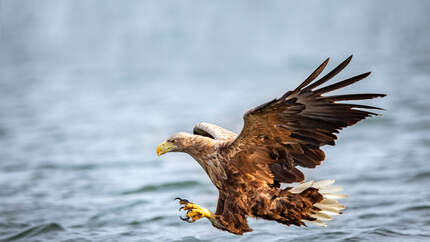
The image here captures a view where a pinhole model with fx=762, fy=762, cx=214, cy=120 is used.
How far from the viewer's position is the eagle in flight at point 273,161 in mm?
6145

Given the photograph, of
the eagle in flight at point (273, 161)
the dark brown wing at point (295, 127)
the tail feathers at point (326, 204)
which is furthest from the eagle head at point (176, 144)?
the tail feathers at point (326, 204)

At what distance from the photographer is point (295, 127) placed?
20.4 feet

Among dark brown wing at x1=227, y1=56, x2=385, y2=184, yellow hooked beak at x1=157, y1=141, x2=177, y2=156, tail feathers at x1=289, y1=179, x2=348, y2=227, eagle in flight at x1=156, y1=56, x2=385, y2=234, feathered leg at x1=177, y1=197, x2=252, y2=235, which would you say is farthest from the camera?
yellow hooked beak at x1=157, y1=141, x2=177, y2=156

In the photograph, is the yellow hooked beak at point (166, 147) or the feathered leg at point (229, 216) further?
the yellow hooked beak at point (166, 147)

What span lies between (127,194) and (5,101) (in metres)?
10.4

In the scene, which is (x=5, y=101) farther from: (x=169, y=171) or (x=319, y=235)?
(x=319, y=235)

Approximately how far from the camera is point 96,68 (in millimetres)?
23141

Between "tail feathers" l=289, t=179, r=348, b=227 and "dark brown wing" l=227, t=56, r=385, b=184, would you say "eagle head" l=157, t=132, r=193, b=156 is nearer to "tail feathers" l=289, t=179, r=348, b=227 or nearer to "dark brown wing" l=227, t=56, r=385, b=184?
"dark brown wing" l=227, t=56, r=385, b=184

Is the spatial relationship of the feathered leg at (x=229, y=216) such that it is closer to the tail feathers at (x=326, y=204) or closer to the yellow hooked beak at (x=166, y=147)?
the yellow hooked beak at (x=166, y=147)

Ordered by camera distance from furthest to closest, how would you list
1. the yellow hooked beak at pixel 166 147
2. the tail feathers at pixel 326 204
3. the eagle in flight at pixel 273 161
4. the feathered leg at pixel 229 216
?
the yellow hooked beak at pixel 166 147 → the tail feathers at pixel 326 204 → the feathered leg at pixel 229 216 → the eagle in flight at pixel 273 161

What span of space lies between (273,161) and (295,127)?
0.45 m

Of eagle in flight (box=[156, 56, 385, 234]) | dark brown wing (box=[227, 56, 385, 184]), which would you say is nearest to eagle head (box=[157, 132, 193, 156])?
eagle in flight (box=[156, 56, 385, 234])

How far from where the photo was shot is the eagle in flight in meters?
6.14

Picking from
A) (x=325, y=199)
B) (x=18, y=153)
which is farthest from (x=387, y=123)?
(x=325, y=199)
